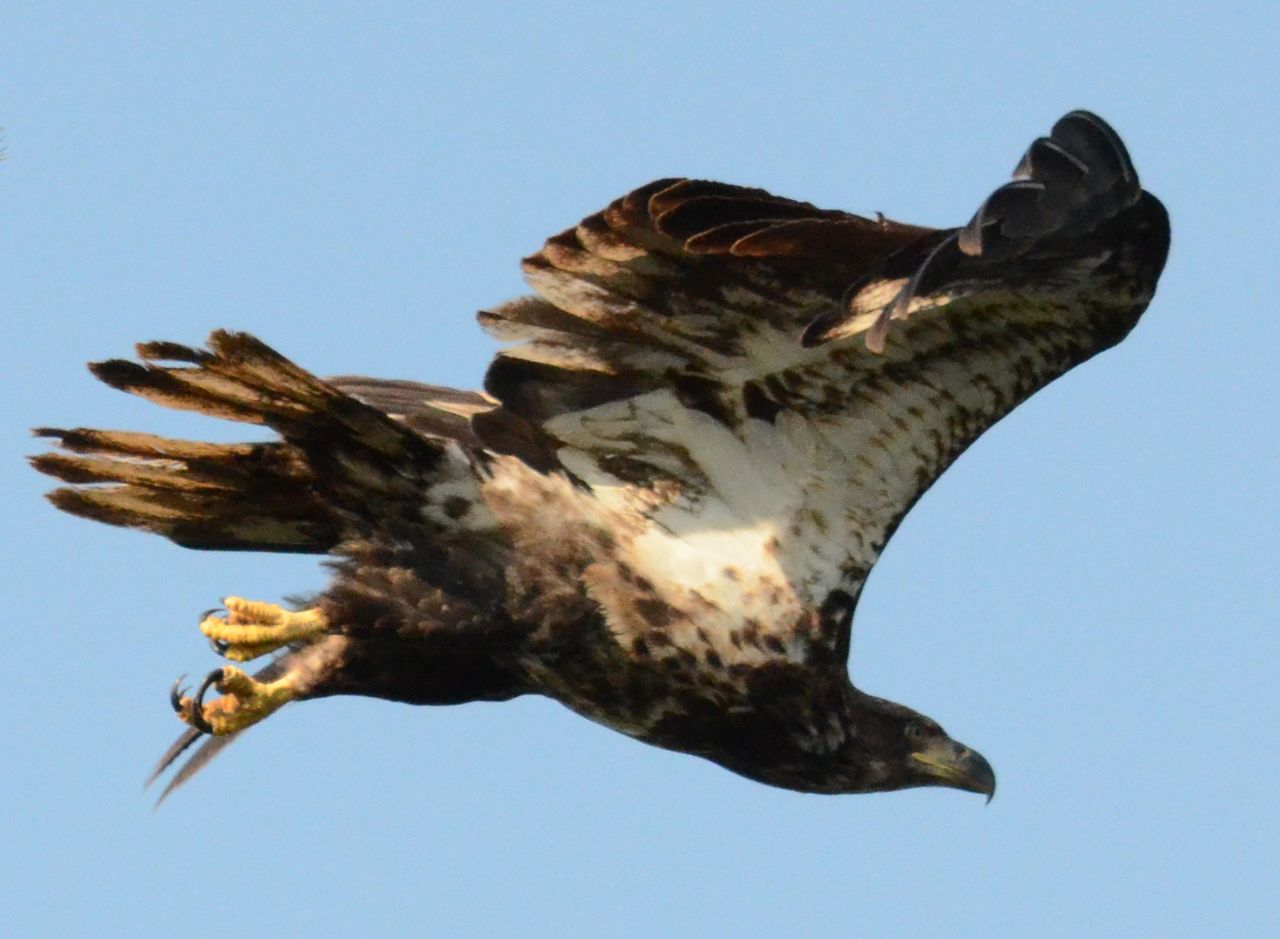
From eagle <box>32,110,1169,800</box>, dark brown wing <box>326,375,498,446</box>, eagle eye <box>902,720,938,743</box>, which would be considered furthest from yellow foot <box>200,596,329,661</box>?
eagle eye <box>902,720,938,743</box>

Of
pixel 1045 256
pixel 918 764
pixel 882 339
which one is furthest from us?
pixel 918 764

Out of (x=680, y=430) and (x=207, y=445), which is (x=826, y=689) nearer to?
(x=680, y=430)

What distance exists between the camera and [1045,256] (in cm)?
724

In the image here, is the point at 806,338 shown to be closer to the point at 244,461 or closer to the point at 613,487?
the point at 613,487

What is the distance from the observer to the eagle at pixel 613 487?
7.59 m

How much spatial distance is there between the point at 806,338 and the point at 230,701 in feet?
6.99

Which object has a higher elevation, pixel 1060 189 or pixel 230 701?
pixel 1060 189

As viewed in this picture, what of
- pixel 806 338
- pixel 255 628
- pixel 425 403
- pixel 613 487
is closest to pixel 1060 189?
pixel 806 338

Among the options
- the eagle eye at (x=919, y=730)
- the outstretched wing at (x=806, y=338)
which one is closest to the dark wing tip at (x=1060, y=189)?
the outstretched wing at (x=806, y=338)

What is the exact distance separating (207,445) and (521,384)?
915 millimetres

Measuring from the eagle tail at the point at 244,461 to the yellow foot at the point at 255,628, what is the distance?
19 cm

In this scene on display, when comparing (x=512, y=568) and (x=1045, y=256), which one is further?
(x=512, y=568)

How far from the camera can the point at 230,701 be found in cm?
817

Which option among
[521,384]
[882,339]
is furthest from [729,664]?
[882,339]
